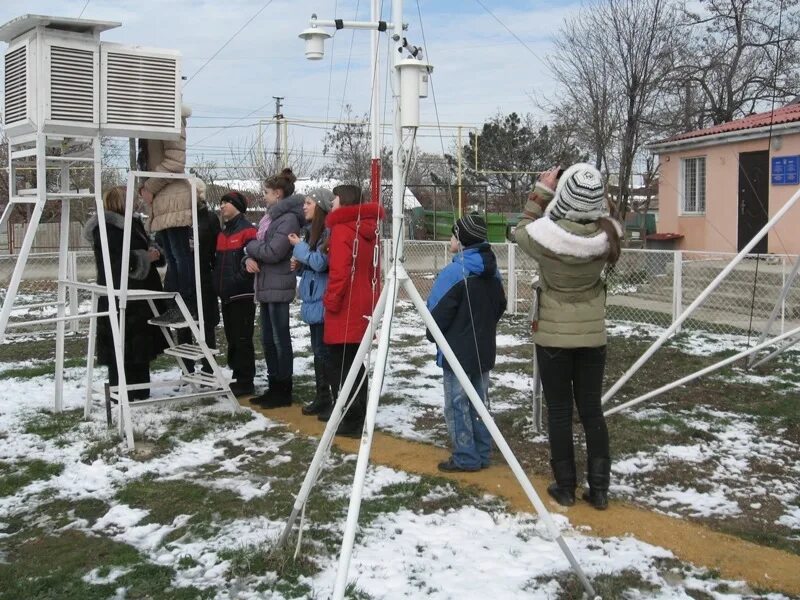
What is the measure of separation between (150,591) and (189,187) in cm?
340

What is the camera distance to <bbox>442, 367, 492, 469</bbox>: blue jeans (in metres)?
4.66

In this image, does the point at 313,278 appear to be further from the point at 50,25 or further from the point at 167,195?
the point at 50,25

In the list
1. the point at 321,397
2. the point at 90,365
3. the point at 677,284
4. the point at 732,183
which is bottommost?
the point at 321,397

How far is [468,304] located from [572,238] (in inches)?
32.7

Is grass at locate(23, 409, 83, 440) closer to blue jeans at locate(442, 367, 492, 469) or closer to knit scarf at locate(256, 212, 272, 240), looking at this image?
knit scarf at locate(256, 212, 272, 240)

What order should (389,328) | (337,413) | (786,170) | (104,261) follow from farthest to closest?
(786,170), (104,261), (337,413), (389,328)

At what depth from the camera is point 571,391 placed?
423 cm

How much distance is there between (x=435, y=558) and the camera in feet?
11.9

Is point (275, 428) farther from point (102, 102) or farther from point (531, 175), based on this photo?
point (531, 175)

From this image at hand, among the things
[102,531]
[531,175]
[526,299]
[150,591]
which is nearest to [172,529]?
[102,531]

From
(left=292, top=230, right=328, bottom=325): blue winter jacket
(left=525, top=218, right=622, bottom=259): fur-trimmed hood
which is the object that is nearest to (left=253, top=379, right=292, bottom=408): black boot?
(left=292, top=230, right=328, bottom=325): blue winter jacket

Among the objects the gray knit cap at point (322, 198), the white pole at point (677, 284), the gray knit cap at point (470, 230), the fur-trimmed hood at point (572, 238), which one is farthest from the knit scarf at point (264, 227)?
the white pole at point (677, 284)

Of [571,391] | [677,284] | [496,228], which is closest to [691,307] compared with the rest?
[571,391]

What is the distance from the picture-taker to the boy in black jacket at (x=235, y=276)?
6.37 metres
